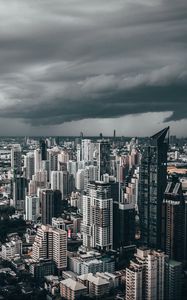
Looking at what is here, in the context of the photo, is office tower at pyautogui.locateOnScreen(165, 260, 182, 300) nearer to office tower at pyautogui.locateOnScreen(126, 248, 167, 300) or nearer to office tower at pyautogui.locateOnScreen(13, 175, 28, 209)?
office tower at pyautogui.locateOnScreen(126, 248, 167, 300)

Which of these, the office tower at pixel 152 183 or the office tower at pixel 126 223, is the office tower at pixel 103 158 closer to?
the office tower at pixel 152 183

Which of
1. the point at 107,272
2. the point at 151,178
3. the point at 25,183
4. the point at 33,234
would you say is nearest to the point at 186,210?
the point at 151,178

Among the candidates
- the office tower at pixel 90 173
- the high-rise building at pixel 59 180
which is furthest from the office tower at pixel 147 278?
the high-rise building at pixel 59 180

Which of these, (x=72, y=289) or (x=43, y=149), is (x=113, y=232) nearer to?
(x=72, y=289)

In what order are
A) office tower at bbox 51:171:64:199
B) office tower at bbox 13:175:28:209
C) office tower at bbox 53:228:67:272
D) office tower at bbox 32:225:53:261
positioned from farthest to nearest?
office tower at bbox 51:171:64:199 → office tower at bbox 13:175:28:209 → office tower at bbox 32:225:53:261 → office tower at bbox 53:228:67:272

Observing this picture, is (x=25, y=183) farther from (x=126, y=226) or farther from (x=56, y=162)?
(x=126, y=226)

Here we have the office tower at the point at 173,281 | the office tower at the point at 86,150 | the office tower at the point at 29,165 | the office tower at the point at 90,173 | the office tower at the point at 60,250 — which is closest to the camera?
the office tower at the point at 173,281

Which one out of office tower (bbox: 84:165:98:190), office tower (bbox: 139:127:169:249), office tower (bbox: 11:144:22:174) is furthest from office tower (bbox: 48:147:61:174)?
office tower (bbox: 139:127:169:249)
